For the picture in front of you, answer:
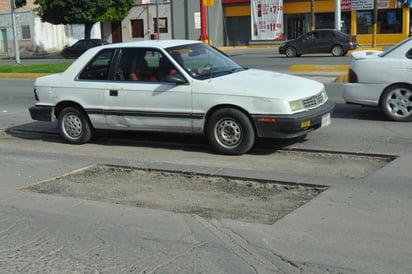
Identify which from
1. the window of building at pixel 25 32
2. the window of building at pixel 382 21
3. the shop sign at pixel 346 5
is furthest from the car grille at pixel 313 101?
the window of building at pixel 25 32

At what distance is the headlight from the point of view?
25.8ft

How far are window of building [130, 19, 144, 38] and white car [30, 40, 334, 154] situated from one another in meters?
45.7

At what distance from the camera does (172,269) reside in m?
4.49

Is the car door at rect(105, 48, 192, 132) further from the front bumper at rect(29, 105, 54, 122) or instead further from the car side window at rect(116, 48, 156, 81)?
the front bumper at rect(29, 105, 54, 122)

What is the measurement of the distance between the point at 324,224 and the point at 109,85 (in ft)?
15.6

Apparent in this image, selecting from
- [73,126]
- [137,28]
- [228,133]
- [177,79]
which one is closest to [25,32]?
[137,28]

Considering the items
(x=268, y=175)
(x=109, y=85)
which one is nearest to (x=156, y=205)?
(x=268, y=175)

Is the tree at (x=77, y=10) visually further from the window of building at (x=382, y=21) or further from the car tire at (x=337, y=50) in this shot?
the car tire at (x=337, y=50)

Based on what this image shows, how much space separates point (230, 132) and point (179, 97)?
0.90 metres

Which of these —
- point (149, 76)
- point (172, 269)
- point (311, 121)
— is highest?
point (149, 76)

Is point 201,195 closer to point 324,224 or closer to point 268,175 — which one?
point 268,175

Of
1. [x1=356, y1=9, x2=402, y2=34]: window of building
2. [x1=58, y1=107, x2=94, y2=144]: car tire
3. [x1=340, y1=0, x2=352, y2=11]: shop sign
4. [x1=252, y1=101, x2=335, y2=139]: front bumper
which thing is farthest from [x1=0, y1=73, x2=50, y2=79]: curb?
[x1=356, y1=9, x2=402, y2=34]: window of building

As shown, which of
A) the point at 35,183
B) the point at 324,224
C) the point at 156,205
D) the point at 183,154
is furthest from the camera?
the point at 183,154

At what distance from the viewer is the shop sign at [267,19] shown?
152ft
